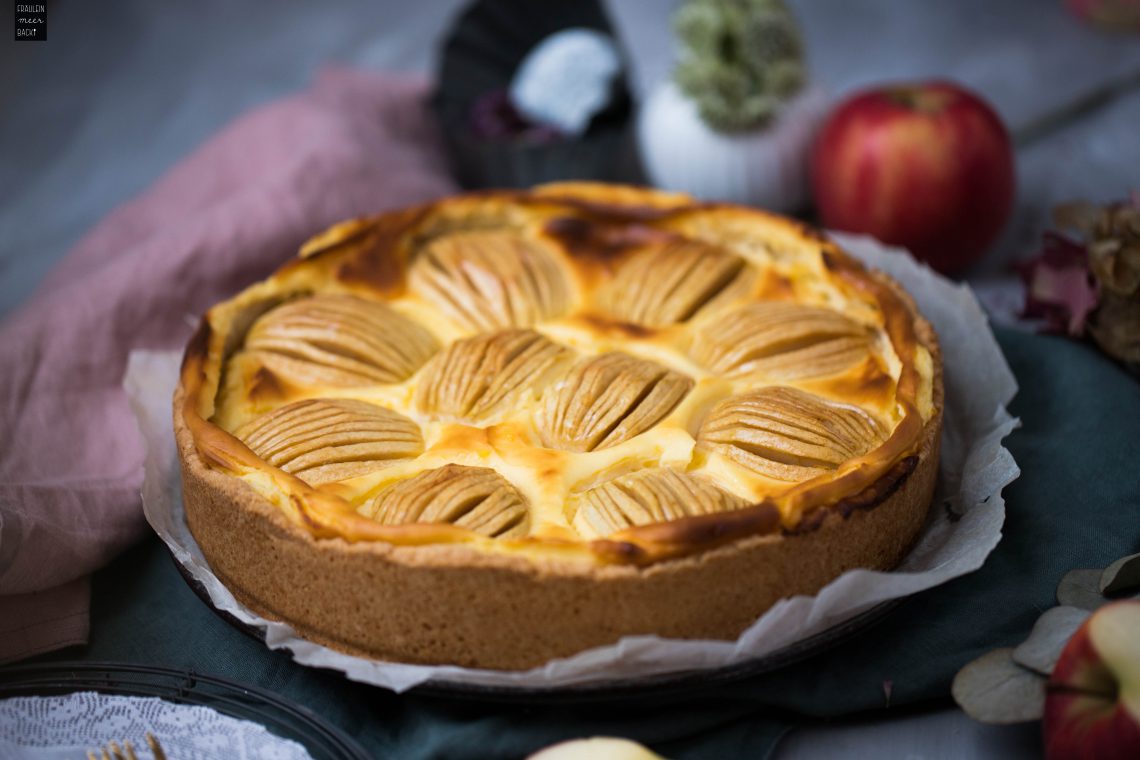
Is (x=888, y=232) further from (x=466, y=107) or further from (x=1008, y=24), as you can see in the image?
(x=1008, y=24)

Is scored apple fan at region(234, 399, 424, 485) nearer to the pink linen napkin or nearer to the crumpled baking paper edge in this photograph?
the crumpled baking paper edge

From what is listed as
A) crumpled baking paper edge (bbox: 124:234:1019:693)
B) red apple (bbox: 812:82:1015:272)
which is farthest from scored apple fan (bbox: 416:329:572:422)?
red apple (bbox: 812:82:1015:272)

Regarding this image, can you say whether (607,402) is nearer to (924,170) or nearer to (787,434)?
(787,434)

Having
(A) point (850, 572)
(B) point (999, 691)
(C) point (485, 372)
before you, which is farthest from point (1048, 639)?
(C) point (485, 372)

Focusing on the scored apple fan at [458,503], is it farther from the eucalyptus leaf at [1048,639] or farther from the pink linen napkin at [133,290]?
the eucalyptus leaf at [1048,639]

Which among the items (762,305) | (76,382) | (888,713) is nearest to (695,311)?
(762,305)

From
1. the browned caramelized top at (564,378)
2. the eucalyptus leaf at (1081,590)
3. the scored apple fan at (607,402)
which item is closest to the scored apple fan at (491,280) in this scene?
the browned caramelized top at (564,378)
